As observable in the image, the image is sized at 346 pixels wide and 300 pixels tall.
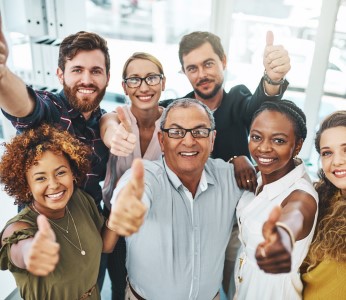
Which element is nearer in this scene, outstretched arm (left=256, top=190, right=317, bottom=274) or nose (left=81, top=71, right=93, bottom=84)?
outstretched arm (left=256, top=190, right=317, bottom=274)

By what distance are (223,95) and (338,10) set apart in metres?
1.48

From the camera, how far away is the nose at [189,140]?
54.2 inches

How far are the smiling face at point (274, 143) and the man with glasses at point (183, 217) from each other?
195mm

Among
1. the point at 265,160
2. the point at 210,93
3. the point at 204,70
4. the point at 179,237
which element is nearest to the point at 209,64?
the point at 204,70

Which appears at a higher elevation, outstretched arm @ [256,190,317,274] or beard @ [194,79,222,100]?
beard @ [194,79,222,100]

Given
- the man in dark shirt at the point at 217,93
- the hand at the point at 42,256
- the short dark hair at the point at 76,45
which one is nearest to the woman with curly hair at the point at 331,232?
the man in dark shirt at the point at 217,93

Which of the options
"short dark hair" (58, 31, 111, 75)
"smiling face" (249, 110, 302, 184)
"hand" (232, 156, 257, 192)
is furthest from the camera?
"short dark hair" (58, 31, 111, 75)

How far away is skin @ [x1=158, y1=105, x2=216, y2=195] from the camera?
1381mm

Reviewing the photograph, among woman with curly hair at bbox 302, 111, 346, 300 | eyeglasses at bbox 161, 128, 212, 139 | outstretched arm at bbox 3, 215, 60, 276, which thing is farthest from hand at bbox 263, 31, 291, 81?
outstretched arm at bbox 3, 215, 60, 276

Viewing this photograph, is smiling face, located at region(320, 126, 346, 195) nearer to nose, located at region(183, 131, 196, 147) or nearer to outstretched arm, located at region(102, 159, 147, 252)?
nose, located at region(183, 131, 196, 147)

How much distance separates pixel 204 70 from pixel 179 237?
0.96m

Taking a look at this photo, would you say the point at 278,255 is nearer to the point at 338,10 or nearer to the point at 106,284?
the point at 106,284

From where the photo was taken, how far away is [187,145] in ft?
4.52

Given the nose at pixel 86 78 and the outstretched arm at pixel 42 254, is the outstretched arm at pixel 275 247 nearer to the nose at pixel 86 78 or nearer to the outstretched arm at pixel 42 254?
the outstretched arm at pixel 42 254
